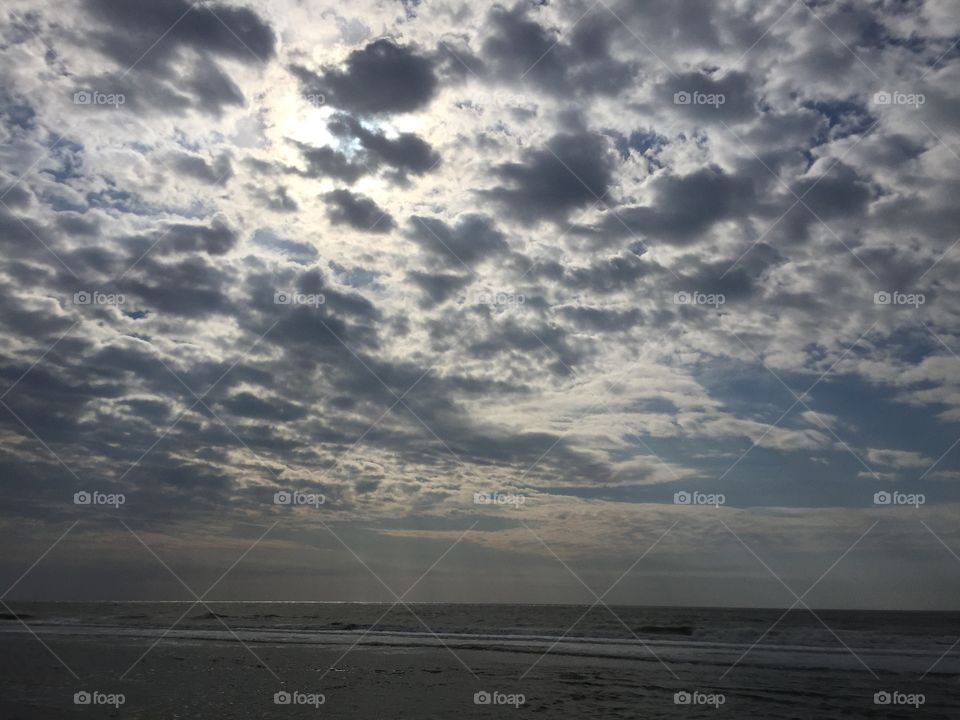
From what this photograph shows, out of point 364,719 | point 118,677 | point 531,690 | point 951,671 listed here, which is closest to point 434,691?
point 531,690

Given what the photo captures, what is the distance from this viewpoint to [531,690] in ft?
63.8

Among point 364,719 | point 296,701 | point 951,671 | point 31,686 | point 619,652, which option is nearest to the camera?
point 364,719

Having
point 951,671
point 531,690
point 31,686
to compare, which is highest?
point 31,686

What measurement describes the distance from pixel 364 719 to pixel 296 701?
3114 mm

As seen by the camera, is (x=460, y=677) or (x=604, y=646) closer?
(x=460, y=677)

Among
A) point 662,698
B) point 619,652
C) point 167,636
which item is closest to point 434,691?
point 662,698

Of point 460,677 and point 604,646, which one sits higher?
point 460,677

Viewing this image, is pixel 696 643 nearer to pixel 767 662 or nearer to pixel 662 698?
pixel 767 662

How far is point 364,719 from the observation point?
14.9 metres

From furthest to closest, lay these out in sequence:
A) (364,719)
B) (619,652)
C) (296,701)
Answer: (619,652) < (296,701) < (364,719)

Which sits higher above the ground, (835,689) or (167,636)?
(167,636)

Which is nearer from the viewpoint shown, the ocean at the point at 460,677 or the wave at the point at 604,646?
the ocean at the point at 460,677

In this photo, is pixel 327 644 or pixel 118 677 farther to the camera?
pixel 327 644

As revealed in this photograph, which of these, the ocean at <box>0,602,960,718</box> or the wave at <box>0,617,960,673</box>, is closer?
the ocean at <box>0,602,960,718</box>
